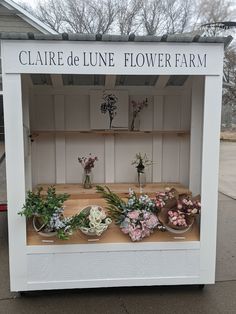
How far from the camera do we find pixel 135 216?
9.95 feet

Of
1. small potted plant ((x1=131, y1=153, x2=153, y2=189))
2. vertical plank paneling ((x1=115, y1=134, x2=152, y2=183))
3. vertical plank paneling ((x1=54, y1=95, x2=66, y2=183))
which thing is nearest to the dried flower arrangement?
vertical plank paneling ((x1=115, y1=134, x2=152, y2=183))

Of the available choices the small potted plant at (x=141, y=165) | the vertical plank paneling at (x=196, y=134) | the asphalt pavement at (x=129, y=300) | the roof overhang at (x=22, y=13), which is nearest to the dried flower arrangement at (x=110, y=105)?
the small potted plant at (x=141, y=165)

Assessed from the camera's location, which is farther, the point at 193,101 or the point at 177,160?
the point at 177,160

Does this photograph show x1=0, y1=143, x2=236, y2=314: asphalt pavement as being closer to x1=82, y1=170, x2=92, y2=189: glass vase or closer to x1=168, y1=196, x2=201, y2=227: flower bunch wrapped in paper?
x1=168, y1=196, x2=201, y2=227: flower bunch wrapped in paper

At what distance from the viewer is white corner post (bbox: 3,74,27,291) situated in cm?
280

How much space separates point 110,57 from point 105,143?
58.9 inches

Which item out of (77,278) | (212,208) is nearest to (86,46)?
(212,208)

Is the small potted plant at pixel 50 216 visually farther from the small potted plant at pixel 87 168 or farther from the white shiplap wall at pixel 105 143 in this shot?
the white shiplap wall at pixel 105 143

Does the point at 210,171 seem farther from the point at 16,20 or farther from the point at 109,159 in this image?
the point at 16,20

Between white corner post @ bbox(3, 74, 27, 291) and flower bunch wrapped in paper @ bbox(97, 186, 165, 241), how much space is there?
78 cm

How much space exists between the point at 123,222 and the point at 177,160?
142 centimetres

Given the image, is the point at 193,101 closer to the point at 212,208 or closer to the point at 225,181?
the point at 212,208

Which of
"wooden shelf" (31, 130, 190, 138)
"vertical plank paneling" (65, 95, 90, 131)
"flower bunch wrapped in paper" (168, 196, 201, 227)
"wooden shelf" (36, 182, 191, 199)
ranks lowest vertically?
"flower bunch wrapped in paper" (168, 196, 201, 227)

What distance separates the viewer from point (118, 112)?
13.5 feet
